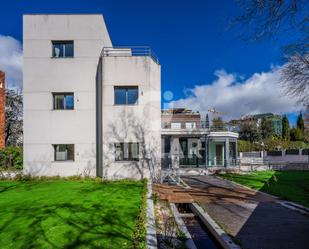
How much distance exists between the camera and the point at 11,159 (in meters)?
20.3

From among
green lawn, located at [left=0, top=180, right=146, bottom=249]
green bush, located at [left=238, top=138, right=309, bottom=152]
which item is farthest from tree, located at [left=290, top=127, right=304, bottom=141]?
green lawn, located at [left=0, top=180, right=146, bottom=249]

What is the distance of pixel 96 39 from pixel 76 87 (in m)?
3.47

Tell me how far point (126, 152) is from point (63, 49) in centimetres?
819

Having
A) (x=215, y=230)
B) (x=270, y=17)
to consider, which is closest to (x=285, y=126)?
(x=215, y=230)

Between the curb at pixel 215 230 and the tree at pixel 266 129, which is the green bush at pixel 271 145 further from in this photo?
the curb at pixel 215 230

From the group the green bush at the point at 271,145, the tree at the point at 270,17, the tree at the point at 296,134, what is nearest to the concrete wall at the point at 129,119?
the tree at the point at 270,17

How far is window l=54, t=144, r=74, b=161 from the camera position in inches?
709

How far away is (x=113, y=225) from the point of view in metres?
7.11

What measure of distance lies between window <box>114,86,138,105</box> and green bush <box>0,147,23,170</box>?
9.31 m

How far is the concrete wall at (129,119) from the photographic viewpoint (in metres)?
17.0

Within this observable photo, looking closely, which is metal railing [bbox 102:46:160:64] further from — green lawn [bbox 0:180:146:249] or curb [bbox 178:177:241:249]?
curb [bbox 178:177:241:249]

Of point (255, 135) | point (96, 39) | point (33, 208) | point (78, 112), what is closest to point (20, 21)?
point (96, 39)

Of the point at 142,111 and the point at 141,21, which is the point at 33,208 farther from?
the point at 141,21

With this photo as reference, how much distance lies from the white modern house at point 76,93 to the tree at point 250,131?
39315mm
